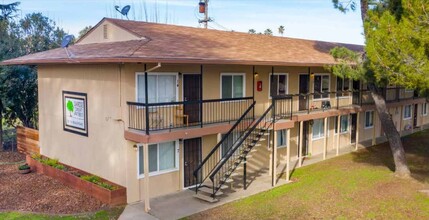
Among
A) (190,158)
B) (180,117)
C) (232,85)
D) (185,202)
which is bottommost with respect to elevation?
(185,202)

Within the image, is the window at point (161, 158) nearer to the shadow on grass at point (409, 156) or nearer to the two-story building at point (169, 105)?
the two-story building at point (169, 105)

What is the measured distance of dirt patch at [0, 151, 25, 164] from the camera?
61.0 ft

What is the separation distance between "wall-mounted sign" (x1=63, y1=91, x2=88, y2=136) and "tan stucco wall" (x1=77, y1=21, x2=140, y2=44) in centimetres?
267

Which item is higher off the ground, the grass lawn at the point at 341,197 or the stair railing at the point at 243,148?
the stair railing at the point at 243,148

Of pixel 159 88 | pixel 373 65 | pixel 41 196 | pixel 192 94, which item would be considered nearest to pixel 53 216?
pixel 41 196

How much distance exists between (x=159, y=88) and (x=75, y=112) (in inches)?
156

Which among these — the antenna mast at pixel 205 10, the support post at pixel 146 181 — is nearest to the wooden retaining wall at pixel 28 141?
the support post at pixel 146 181

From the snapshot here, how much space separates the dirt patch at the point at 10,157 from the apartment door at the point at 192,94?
32.0 ft

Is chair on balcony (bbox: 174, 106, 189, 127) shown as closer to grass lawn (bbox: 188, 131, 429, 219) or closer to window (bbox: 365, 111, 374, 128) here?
grass lawn (bbox: 188, 131, 429, 219)

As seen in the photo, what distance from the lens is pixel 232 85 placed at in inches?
633

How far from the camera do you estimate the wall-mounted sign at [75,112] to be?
48.1 feet

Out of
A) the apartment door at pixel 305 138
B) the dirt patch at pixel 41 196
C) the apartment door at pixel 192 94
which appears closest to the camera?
the dirt patch at pixel 41 196

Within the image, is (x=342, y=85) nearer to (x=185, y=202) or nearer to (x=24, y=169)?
(x=185, y=202)

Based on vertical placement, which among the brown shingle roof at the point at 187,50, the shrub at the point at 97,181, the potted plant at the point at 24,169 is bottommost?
the potted plant at the point at 24,169
